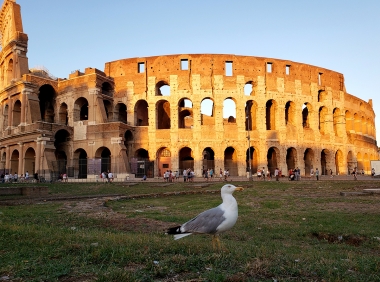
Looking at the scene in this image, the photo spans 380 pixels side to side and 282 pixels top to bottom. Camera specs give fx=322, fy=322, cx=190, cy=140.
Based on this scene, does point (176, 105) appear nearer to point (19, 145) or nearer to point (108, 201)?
point (19, 145)

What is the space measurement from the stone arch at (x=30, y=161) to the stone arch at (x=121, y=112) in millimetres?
9371

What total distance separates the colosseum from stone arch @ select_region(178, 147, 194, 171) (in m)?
0.11

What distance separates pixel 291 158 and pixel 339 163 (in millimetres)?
7009

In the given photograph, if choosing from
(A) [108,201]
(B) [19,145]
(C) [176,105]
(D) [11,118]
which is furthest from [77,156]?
(A) [108,201]

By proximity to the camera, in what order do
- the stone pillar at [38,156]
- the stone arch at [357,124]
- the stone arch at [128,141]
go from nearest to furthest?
1. the stone pillar at [38,156]
2. the stone arch at [128,141]
3. the stone arch at [357,124]

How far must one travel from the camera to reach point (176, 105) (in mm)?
33719

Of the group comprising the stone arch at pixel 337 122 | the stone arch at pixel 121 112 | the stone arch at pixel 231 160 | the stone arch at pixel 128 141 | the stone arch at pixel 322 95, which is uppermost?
the stone arch at pixel 322 95

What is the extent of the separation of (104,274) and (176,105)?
3106 cm

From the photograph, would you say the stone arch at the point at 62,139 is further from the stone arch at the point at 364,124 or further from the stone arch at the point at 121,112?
the stone arch at the point at 364,124

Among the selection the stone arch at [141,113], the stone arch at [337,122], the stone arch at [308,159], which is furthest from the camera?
the stone arch at [337,122]

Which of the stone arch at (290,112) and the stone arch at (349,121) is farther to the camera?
the stone arch at (349,121)

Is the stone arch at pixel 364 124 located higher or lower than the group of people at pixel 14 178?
higher

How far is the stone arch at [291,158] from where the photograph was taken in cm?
3562

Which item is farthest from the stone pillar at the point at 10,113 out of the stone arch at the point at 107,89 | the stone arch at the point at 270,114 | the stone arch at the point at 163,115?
the stone arch at the point at 270,114
